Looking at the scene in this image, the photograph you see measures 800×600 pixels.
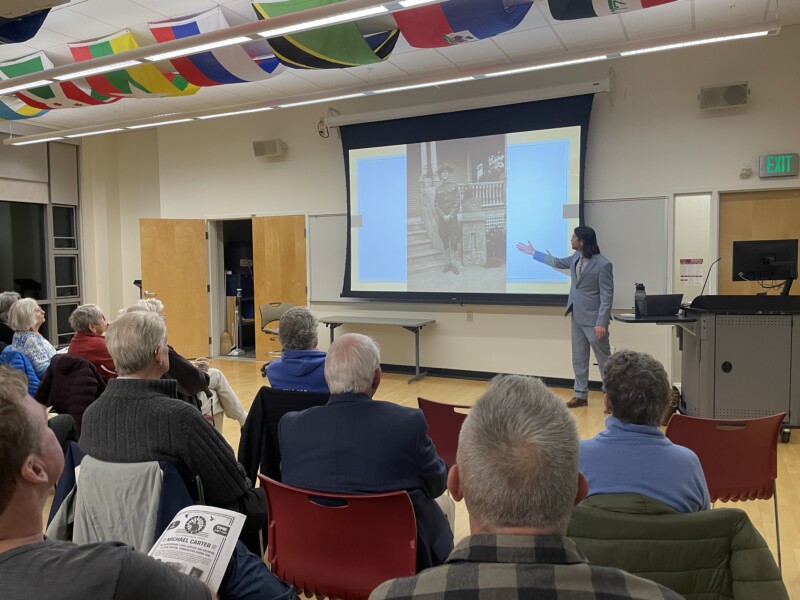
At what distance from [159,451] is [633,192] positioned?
17.7ft

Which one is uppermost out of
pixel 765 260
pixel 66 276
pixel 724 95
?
pixel 724 95

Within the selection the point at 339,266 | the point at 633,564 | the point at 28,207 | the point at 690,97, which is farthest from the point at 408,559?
the point at 28,207

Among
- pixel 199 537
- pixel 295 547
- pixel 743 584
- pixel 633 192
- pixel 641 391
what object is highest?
pixel 633 192

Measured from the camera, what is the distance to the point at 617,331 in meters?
6.09

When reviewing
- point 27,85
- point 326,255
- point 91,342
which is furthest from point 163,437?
point 326,255

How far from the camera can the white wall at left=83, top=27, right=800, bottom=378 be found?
5445 mm

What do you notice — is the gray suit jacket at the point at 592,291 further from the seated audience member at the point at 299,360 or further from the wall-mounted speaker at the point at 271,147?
the wall-mounted speaker at the point at 271,147

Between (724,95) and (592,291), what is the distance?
6.98ft

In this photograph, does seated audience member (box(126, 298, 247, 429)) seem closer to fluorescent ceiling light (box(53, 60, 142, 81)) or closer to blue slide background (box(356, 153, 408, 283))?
fluorescent ceiling light (box(53, 60, 142, 81))

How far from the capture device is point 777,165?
17.5 feet

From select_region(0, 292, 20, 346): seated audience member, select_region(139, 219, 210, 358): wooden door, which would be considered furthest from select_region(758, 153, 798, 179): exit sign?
select_region(139, 219, 210, 358): wooden door

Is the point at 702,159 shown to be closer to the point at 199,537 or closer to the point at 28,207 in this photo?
the point at 199,537

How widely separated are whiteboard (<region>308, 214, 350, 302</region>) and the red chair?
566 centimetres

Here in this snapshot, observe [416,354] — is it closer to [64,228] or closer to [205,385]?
[205,385]
